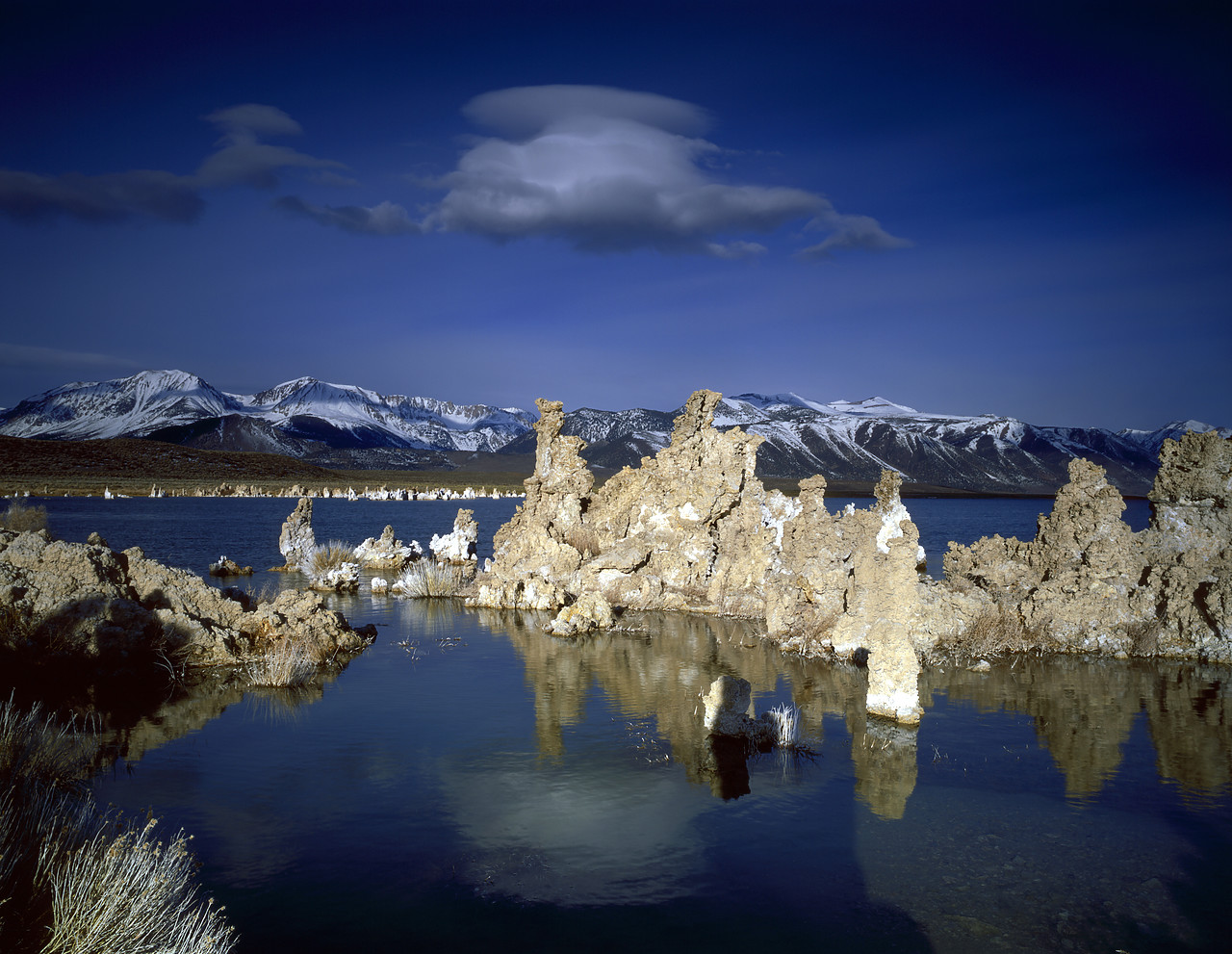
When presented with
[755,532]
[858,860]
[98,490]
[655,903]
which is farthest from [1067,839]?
[98,490]

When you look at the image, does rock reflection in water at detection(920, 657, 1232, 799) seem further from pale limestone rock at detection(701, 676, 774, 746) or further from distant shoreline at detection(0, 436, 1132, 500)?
distant shoreline at detection(0, 436, 1132, 500)

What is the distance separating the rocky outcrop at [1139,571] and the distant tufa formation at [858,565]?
3cm

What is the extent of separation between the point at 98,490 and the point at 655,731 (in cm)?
8227

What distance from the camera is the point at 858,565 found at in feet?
40.1

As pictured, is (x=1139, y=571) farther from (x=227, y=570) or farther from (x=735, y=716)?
(x=227, y=570)

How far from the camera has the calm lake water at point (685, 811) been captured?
5930 millimetres

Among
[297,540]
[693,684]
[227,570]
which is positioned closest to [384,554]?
[297,540]

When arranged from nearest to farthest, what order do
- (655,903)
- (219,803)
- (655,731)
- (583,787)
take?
(655,903) < (219,803) < (583,787) < (655,731)

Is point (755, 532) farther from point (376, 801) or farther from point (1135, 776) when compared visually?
point (376, 801)

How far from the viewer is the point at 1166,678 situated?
13.3 m

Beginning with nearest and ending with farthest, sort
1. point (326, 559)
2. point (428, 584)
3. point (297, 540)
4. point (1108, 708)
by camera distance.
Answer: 1. point (1108, 708)
2. point (428, 584)
3. point (326, 559)
4. point (297, 540)

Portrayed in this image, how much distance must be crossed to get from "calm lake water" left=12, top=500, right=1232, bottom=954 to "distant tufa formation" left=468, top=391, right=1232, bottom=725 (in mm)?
1149

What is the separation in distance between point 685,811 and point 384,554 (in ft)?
69.8

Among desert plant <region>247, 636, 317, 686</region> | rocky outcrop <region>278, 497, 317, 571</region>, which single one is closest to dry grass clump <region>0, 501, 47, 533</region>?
rocky outcrop <region>278, 497, 317, 571</region>
